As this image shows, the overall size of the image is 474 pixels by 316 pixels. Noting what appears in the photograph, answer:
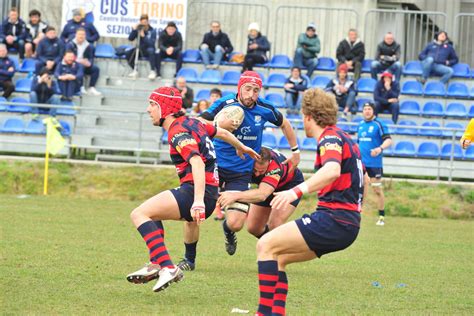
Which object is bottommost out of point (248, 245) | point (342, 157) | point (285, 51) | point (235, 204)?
point (248, 245)

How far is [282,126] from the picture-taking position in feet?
37.2

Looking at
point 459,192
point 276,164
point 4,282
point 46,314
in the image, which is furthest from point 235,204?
point 459,192

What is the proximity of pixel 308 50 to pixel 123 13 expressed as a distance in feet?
16.7

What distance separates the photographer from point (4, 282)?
361 inches

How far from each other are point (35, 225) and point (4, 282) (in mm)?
5632

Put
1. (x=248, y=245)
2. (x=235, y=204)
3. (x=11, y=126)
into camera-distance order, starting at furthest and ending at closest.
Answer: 1. (x=11, y=126)
2. (x=248, y=245)
3. (x=235, y=204)

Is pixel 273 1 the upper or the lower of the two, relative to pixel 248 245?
upper

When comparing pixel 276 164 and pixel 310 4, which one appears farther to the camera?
pixel 310 4

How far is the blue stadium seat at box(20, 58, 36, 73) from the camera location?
80.8ft

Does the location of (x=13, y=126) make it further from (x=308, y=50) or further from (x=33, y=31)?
(x=308, y=50)

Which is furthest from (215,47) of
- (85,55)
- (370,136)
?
(370,136)

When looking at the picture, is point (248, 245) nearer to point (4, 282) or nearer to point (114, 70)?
point (4, 282)

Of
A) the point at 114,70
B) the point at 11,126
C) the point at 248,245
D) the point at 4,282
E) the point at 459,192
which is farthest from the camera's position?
the point at 114,70

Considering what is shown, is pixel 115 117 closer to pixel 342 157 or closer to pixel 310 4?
pixel 310 4
